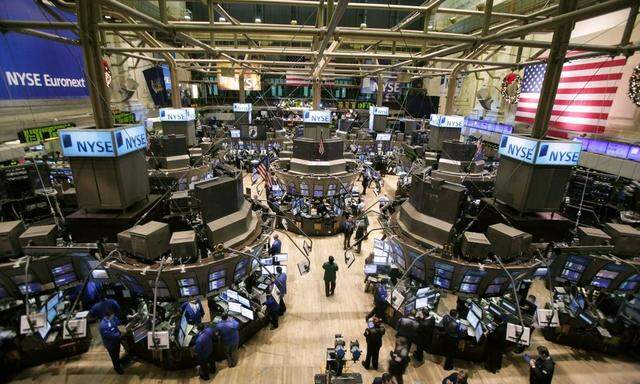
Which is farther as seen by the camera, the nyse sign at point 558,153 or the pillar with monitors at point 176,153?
the pillar with monitors at point 176,153

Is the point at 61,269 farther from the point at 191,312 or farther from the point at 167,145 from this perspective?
the point at 167,145

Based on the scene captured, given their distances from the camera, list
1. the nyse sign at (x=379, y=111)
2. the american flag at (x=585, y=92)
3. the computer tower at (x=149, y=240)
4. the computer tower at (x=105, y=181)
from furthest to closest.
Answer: the nyse sign at (x=379, y=111) → the american flag at (x=585, y=92) → the computer tower at (x=105, y=181) → the computer tower at (x=149, y=240)

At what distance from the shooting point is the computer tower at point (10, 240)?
24.7ft

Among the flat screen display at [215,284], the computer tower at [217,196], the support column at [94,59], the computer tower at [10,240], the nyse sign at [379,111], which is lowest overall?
the flat screen display at [215,284]

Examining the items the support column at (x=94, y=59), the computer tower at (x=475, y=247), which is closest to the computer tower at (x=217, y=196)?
the support column at (x=94, y=59)

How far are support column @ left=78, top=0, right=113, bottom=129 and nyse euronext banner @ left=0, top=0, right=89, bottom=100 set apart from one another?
755 centimetres

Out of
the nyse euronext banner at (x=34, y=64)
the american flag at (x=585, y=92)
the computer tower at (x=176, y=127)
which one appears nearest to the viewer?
the nyse euronext banner at (x=34, y=64)

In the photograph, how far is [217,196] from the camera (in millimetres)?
8594

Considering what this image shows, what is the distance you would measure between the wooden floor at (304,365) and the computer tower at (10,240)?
2983 mm

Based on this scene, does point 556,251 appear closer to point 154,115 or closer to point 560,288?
point 560,288

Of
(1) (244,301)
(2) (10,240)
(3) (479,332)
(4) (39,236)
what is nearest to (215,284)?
(1) (244,301)

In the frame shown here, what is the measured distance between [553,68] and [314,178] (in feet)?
36.1

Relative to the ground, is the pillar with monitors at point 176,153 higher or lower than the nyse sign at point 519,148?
lower

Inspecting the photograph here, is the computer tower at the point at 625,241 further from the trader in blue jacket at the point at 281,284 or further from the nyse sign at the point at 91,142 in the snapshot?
the nyse sign at the point at 91,142
